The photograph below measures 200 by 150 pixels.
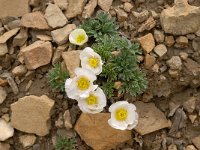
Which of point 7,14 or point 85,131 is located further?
point 7,14

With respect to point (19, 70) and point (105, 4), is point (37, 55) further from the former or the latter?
point (105, 4)

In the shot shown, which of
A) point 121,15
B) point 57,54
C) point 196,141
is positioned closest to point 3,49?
point 57,54

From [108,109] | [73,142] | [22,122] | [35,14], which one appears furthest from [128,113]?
[35,14]

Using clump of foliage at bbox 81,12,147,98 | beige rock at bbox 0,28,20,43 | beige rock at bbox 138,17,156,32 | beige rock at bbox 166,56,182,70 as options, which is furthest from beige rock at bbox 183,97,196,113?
beige rock at bbox 0,28,20,43

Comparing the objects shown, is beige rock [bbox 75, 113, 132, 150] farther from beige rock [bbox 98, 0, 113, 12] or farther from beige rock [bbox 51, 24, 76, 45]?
beige rock [bbox 98, 0, 113, 12]

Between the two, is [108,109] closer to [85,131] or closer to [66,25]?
[85,131]

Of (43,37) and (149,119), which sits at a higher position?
(43,37)
